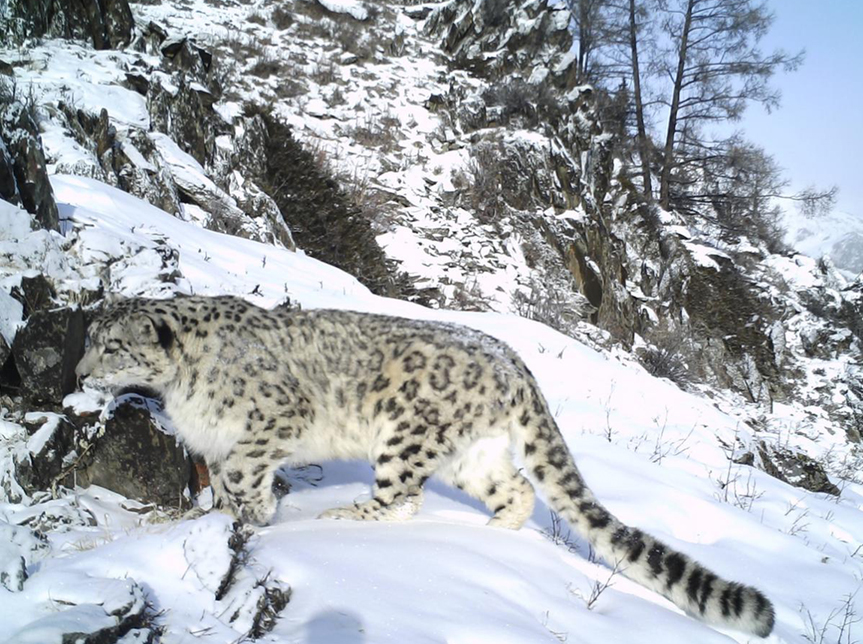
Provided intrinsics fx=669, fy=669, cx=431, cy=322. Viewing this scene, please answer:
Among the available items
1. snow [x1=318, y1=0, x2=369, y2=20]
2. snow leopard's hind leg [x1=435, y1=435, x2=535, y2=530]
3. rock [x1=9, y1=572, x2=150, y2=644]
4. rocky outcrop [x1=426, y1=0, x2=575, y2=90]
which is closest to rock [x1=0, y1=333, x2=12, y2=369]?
rock [x1=9, y1=572, x2=150, y2=644]

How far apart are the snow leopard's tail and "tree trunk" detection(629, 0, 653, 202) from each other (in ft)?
76.1

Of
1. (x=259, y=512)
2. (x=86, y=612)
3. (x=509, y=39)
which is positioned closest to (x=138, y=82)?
(x=259, y=512)

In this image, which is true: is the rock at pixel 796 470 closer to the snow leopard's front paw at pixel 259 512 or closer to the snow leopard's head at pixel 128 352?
the snow leopard's front paw at pixel 259 512

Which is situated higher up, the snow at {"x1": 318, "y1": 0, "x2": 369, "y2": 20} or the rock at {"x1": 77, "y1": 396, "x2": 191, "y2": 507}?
the snow at {"x1": 318, "y1": 0, "x2": 369, "y2": 20}

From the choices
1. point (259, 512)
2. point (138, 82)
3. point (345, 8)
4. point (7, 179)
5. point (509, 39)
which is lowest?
point (259, 512)

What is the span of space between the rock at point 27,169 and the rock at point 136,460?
8.03 feet

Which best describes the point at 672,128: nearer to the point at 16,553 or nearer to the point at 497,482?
the point at 497,482

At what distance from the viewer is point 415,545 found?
385 centimetres

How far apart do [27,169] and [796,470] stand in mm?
10006

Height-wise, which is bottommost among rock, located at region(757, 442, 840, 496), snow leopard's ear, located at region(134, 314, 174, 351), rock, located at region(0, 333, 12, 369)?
rock, located at region(757, 442, 840, 496)

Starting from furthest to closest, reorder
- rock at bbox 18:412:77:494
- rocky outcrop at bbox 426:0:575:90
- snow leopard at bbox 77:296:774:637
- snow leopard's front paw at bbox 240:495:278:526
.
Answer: rocky outcrop at bbox 426:0:575:90
snow leopard at bbox 77:296:774:637
snow leopard's front paw at bbox 240:495:278:526
rock at bbox 18:412:77:494

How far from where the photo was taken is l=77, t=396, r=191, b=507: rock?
4.56 meters

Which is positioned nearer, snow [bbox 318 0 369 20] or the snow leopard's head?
the snow leopard's head

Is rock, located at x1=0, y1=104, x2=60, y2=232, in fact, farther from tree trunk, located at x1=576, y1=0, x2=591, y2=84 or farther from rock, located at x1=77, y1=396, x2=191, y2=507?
tree trunk, located at x1=576, y1=0, x2=591, y2=84
